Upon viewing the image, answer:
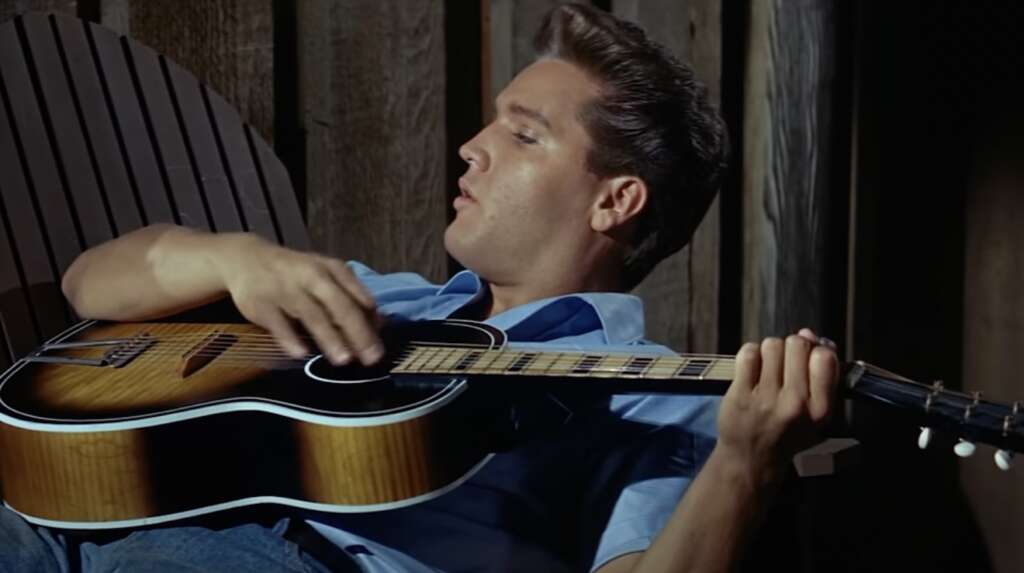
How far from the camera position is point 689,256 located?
133 cm

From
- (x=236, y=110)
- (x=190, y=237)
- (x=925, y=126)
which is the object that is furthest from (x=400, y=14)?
(x=925, y=126)

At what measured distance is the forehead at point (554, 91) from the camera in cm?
111

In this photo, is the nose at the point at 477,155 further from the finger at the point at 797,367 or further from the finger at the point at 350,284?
the finger at the point at 797,367

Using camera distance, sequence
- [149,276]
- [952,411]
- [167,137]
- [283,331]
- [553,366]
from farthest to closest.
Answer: [167,137], [149,276], [283,331], [553,366], [952,411]

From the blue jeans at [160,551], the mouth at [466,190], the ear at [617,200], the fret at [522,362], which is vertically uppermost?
the mouth at [466,190]

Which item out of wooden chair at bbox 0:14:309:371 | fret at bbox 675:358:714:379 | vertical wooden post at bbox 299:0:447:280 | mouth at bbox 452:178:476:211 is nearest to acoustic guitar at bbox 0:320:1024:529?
fret at bbox 675:358:714:379

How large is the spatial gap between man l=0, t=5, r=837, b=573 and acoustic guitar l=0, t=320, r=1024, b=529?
28 millimetres

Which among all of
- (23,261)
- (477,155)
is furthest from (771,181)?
(23,261)

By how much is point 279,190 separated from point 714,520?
0.65m

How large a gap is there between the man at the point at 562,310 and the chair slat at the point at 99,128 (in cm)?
10

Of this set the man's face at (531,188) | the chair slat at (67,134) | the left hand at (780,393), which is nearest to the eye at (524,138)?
the man's face at (531,188)

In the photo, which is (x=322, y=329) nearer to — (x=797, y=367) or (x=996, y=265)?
(x=797, y=367)

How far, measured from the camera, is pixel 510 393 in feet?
3.10

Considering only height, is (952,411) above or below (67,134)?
below
